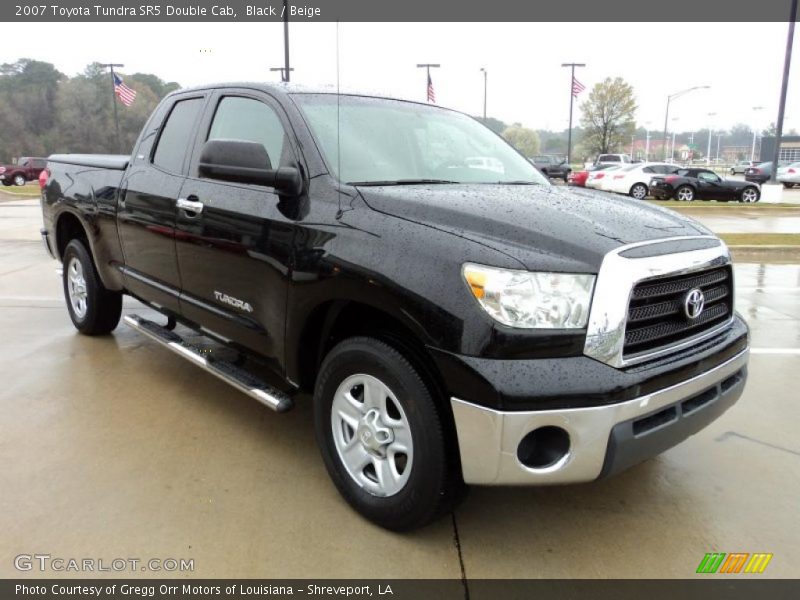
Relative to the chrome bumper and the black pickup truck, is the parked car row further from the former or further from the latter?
the chrome bumper

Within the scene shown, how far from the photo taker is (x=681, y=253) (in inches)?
98.7

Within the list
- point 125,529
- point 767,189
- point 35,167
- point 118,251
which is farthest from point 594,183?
point 35,167

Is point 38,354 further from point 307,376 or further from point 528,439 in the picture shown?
point 528,439

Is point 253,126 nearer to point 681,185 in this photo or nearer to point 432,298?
point 432,298

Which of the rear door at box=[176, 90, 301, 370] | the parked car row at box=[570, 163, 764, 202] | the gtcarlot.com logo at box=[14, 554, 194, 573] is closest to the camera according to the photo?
the gtcarlot.com logo at box=[14, 554, 194, 573]

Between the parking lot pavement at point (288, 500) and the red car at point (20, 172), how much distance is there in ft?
126

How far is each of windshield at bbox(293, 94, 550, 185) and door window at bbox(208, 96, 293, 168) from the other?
0.18 metres

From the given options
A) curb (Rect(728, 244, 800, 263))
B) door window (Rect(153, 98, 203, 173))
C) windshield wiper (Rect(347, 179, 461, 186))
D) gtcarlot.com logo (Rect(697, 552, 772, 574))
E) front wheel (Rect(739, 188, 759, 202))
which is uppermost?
door window (Rect(153, 98, 203, 173))

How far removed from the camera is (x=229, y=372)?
3.41 metres

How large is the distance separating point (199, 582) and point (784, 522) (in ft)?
8.01

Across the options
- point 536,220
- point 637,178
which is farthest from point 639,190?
point 536,220

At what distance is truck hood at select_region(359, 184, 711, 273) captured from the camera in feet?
7.52

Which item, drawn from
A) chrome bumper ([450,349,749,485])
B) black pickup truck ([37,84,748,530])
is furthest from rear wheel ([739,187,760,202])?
chrome bumper ([450,349,749,485])

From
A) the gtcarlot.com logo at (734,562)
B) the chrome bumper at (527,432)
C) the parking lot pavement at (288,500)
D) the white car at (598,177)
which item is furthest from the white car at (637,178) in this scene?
the chrome bumper at (527,432)
